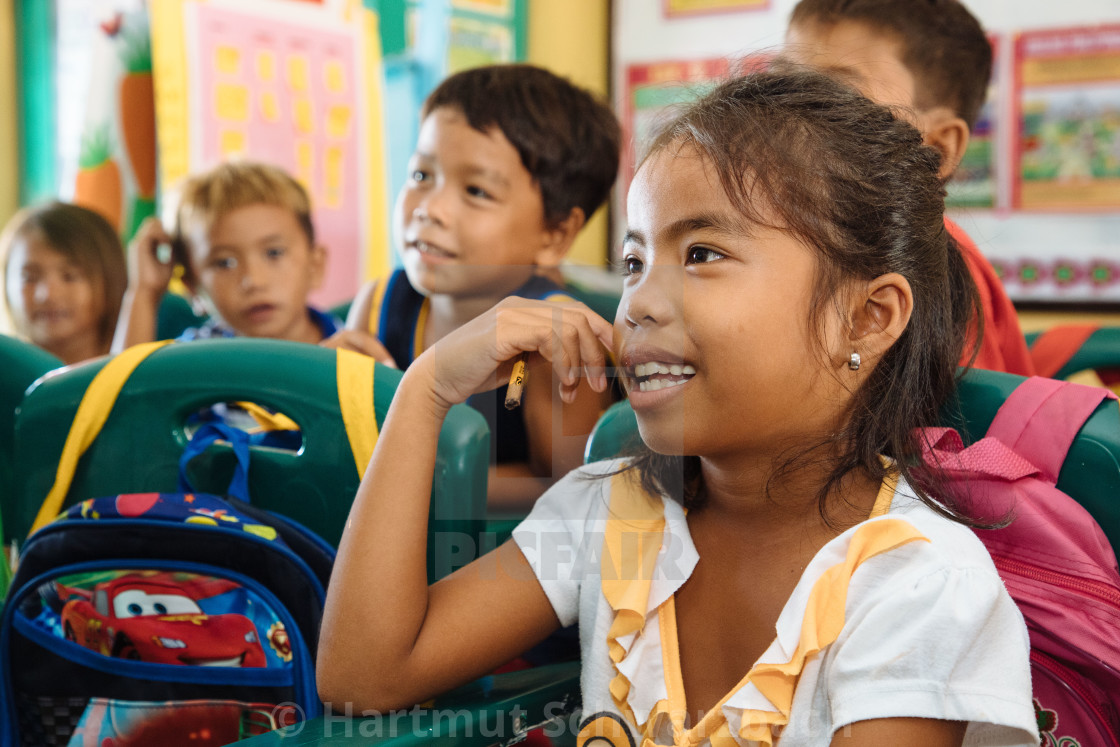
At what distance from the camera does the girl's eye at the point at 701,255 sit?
0.72 m

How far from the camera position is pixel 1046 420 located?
2.51ft

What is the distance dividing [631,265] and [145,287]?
1.40 metres

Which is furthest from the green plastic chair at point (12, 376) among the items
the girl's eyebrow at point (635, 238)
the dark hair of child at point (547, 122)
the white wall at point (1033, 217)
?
the white wall at point (1033, 217)

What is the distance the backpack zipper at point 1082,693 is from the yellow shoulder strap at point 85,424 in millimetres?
840

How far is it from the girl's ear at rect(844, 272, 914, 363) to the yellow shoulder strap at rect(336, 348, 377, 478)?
1.36ft

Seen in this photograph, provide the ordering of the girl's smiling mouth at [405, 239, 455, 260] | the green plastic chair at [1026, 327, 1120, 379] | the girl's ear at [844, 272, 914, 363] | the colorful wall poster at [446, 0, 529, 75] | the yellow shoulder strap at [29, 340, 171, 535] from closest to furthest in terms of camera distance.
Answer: the girl's ear at [844, 272, 914, 363] → the yellow shoulder strap at [29, 340, 171, 535] → the green plastic chair at [1026, 327, 1120, 379] → the girl's smiling mouth at [405, 239, 455, 260] → the colorful wall poster at [446, 0, 529, 75]

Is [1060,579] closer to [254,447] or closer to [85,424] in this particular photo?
[254,447]

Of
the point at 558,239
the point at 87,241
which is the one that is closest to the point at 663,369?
the point at 558,239

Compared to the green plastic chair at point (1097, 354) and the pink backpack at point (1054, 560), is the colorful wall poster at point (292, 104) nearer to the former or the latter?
the green plastic chair at point (1097, 354)

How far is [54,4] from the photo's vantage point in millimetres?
2117

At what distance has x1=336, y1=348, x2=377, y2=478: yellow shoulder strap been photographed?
90 centimetres

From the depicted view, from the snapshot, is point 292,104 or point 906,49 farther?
point 292,104

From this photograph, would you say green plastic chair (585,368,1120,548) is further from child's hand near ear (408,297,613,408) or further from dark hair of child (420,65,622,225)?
dark hair of child (420,65,622,225)

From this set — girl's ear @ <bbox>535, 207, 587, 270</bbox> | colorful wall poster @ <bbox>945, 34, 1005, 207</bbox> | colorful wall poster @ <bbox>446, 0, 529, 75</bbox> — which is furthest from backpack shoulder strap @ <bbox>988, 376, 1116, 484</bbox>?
colorful wall poster @ <bbox>446, 0, 529, 75</bbox>
